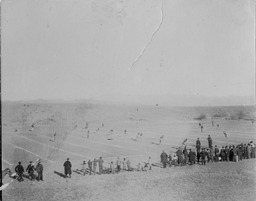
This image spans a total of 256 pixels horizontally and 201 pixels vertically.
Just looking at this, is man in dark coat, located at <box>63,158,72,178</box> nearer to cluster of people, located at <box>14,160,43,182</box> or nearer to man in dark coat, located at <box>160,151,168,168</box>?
cluster of people, located at <box>14,160,43,182</box>

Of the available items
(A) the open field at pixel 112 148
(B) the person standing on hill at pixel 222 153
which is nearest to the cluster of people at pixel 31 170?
(A) the open field at pixel 112 148

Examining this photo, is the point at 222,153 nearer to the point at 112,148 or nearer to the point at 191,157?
the point at 191,157

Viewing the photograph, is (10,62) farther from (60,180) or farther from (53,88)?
(60,180)

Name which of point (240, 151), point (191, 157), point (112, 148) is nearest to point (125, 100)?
point (112, 148)

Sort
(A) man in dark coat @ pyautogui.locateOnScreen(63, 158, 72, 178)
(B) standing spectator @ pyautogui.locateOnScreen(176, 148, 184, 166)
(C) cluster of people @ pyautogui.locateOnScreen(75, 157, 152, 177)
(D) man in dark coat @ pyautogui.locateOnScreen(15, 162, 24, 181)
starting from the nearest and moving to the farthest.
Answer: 1. (D) man in dark coat @ pyautogui.locateOnScreen(15, 162, 24, 181)
2. (A) man in dark coat @ pyautogui.locateOnScreen(63, 158, 72, 178)
3. (C) cluster of people @ pyautogui.locateOnScreen(75, 157, 152, 177)
4. (B) standing spectator @ pyautogui.locateOnScreen(176, 148, 184, 166)

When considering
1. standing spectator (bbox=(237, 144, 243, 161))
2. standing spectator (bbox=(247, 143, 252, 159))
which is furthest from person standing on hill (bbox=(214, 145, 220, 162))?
standing spectator (bbox=(247, 143, 252, 159))

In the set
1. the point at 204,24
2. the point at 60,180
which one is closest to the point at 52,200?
the point at 60,180

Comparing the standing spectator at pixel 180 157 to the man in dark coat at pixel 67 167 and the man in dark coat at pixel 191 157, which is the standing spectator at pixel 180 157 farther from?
the man in dark coat at pixel 67 167

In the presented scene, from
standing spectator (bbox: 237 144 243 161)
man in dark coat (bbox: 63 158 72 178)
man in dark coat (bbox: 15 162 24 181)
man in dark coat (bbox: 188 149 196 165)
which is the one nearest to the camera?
man in dark coat (bbox: 15 162 24 181)
